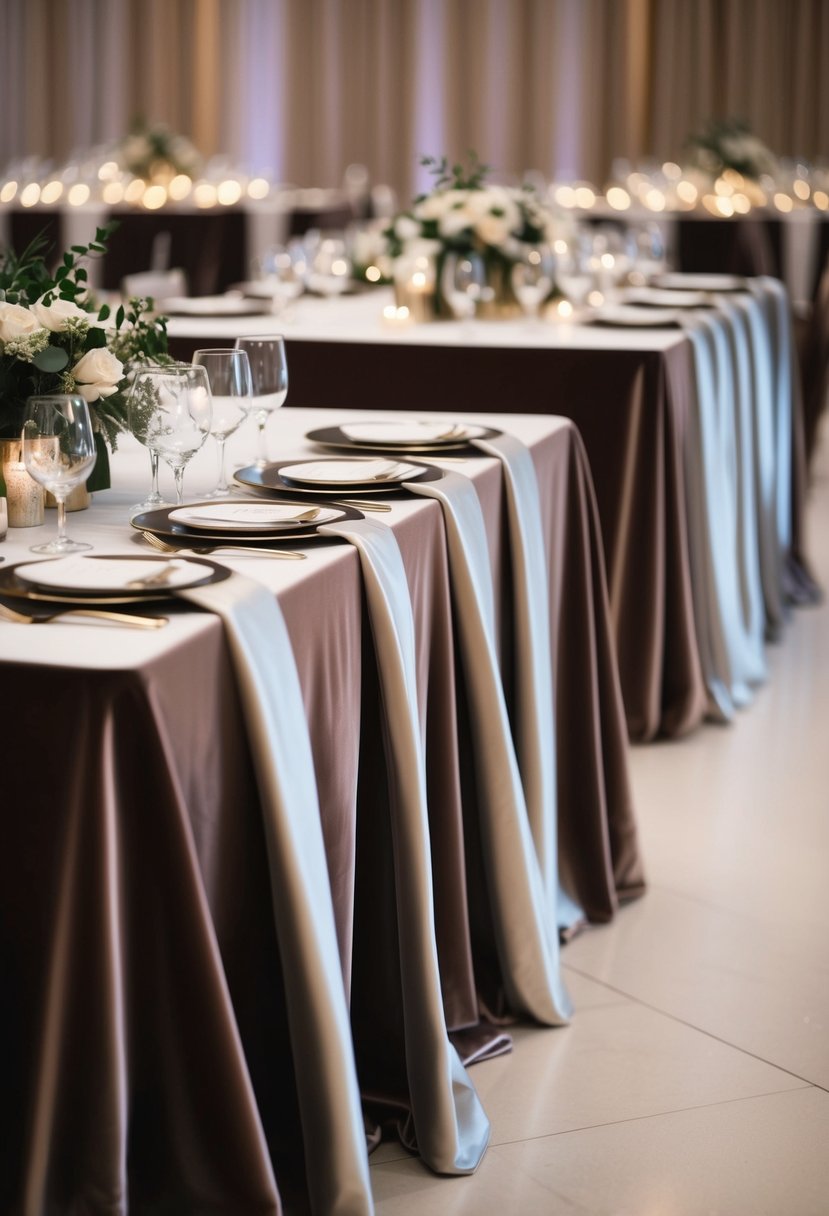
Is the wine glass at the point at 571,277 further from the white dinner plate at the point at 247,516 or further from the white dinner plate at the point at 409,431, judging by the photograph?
the white dinner plate at the point at 247,516

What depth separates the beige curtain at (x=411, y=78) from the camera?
11.3m

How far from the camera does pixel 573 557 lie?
274 centimetres

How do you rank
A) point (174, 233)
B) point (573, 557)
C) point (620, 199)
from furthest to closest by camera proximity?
point (620, 199), point (174, 233), point (573, 557)

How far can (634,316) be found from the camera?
4.17 m

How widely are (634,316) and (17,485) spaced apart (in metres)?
2.61

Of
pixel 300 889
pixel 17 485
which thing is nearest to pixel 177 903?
pixel 300 889

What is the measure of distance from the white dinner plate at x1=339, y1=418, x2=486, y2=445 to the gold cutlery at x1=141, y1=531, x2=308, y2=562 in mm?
645

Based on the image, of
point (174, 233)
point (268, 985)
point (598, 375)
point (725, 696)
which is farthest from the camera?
point (174, 233)

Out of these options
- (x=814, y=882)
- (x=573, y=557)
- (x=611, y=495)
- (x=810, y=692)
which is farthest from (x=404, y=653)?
(x=810, y=692)

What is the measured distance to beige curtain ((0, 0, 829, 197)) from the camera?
11.3 metres

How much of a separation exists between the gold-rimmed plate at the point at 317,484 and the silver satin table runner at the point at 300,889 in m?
0.48

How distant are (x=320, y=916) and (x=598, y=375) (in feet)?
7.34

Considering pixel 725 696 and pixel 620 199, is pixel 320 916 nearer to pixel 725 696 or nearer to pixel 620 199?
pixel 725 696

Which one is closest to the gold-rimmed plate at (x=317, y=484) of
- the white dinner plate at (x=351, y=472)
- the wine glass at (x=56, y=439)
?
the white dinner plate at (x=351, y=472)
